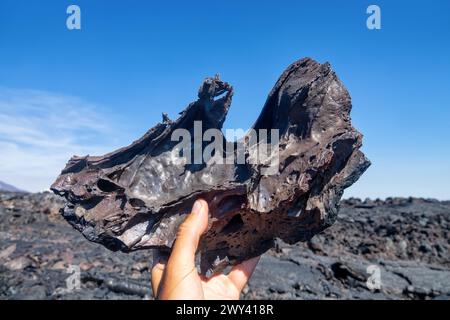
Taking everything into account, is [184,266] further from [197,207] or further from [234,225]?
[234,225]

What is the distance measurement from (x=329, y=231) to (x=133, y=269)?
967 centimetres

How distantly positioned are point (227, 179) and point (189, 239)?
2.61ft

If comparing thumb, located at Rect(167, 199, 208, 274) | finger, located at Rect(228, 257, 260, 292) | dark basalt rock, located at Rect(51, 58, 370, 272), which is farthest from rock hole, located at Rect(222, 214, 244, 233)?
finger, located at Rect(228, 257, 260, 292)

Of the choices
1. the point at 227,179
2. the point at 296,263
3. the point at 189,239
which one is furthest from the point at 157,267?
the point at 296,263

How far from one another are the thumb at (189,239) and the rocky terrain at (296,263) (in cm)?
724

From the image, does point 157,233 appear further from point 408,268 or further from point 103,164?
point 408,268

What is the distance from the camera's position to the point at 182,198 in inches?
160

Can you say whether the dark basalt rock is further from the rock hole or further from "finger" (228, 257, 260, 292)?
"finger" (228, 257, 260, 292)

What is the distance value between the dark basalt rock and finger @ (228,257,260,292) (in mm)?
736

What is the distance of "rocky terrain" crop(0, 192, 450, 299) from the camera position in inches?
436

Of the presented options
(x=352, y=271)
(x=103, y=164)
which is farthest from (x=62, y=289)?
(x=352, y=271)

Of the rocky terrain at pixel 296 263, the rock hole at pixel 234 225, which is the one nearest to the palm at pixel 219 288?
the rock hole at pixel 234 225

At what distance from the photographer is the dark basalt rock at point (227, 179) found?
399 centimetres

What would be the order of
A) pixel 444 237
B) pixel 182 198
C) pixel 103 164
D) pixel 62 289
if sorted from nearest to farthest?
pixel 182 198, pixel 103 164, pixel 62 289, pixel 444 237
